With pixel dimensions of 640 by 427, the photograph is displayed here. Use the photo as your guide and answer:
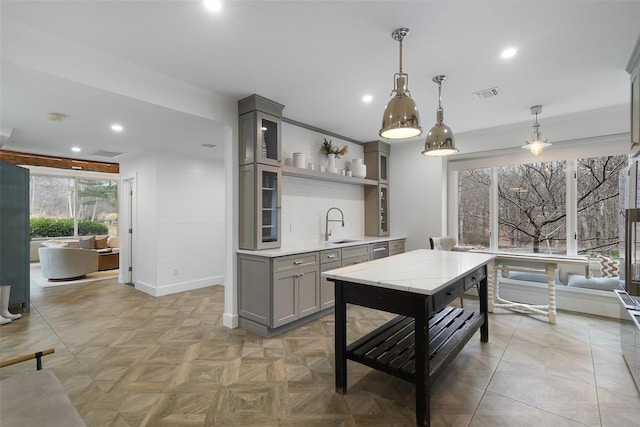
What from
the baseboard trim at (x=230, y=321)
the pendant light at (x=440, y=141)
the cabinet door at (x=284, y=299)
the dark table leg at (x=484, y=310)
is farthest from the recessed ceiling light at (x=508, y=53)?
the baseboard trim at (x=230, y=321)

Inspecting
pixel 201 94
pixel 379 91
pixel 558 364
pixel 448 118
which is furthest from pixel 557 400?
pixel 201 94

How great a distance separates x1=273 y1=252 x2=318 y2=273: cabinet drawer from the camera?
3.32 m

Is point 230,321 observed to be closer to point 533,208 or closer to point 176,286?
point 176,286

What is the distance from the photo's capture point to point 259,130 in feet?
11.6

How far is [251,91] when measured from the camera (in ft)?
11.1

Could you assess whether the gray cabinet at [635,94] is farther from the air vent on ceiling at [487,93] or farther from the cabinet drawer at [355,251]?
the cabinet drawer at [355,251]

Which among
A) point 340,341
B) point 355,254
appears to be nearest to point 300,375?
point 340,341

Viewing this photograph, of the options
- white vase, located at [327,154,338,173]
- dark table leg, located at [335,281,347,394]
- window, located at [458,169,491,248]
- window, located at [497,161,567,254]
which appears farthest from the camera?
window, located at [458,169,491,248]

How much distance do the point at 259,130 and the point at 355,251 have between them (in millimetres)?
2103

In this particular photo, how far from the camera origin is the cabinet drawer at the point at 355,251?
4.20 m

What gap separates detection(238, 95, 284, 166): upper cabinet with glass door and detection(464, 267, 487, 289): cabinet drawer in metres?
2.41

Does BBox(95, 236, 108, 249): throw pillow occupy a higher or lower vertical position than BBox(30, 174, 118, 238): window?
lower

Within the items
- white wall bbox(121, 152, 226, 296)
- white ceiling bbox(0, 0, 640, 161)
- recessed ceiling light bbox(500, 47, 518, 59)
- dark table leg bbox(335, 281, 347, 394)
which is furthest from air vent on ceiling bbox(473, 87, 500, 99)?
white wall bbox(121, 152, 226, 296)

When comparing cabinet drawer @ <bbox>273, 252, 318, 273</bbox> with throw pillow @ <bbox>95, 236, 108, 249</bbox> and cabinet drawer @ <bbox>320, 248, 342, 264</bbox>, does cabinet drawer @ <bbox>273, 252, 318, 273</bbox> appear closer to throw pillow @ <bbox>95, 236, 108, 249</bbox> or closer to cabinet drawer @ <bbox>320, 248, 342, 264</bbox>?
cabinet drawer @ <bbox>320, 248, 342, 264</bbox>
